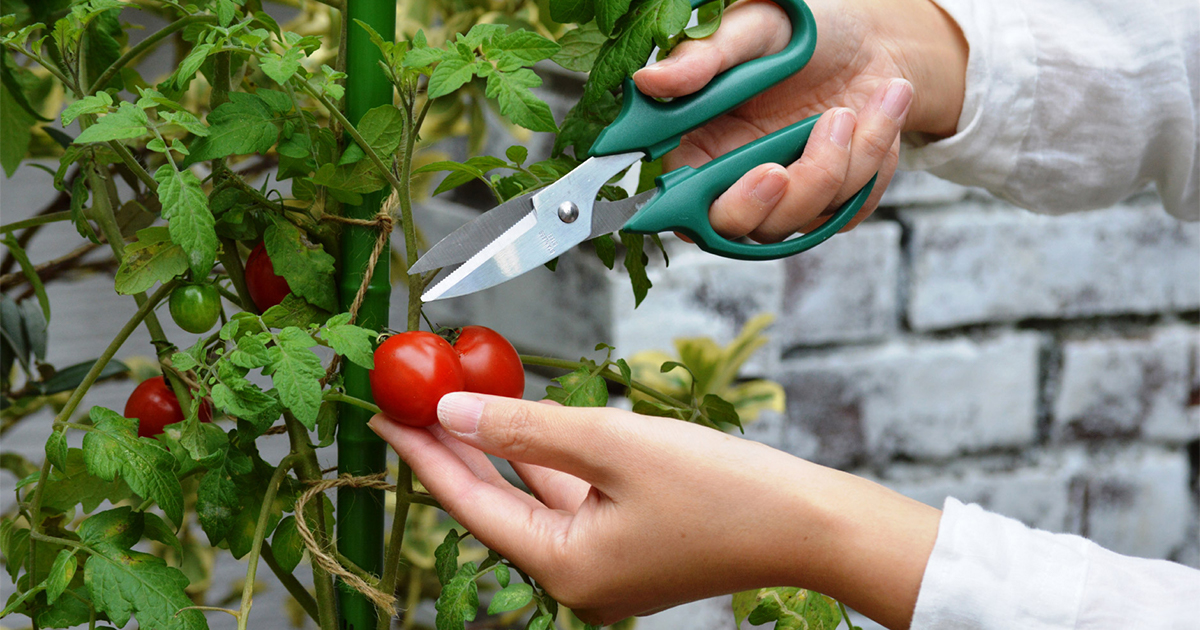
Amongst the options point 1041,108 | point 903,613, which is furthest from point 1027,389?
point 903,613

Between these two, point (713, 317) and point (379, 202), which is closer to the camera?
point (379, 202)

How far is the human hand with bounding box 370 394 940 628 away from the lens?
0.47 meters

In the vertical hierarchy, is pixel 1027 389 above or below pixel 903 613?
below

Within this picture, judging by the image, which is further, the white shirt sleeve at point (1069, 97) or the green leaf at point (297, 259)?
the white shirt sleeve at point (1069, 97)

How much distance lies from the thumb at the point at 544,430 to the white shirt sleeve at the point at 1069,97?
0.41 m

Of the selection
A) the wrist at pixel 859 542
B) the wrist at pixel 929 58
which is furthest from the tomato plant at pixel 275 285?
the wrist at pixel 929 58

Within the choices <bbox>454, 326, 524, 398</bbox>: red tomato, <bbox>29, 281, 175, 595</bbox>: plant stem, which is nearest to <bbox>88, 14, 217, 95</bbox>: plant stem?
<bbox>29, 281, 175, 595</bbox>: plant stem

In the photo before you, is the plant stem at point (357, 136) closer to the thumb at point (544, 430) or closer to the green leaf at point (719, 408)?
the thumb at point (544, 430)

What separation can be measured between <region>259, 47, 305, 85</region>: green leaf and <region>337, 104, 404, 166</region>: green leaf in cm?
5

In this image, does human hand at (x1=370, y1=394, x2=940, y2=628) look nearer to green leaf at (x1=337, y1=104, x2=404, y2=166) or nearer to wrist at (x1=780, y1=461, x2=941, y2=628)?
wrist at (x1=780, y1=461, x2=941, y2=628)

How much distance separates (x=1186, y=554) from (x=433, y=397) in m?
1.26

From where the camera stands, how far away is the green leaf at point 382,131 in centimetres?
43

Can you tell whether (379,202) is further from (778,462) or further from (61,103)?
(61,103)

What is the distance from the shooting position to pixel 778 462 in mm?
490
